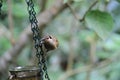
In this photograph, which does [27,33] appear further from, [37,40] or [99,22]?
[37,40]

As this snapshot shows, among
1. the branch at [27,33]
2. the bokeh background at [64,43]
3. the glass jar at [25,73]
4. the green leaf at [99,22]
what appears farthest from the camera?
the bokeh background at [64,43]

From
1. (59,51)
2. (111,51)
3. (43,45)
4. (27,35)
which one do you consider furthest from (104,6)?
(59,51)

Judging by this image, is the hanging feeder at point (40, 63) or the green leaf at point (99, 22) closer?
the hanging feeder at point (40, 63)

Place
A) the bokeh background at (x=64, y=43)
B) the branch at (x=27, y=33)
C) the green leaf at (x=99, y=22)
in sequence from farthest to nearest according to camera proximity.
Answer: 1. the bokeh background at (x=64, y=43)
2. the branch at (x=27, y=33)
3. the green leaf at (x=99, y=22)

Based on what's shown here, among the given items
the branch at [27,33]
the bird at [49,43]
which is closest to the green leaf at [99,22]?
the bird at [49,43]

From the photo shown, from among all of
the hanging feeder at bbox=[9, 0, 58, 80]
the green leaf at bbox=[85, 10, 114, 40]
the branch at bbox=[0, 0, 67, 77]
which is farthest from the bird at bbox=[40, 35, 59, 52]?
the branch at bbox=[0, 0, 67, 77]

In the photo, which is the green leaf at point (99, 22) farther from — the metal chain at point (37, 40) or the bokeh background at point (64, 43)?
the bokeh background at point (64, 43)
